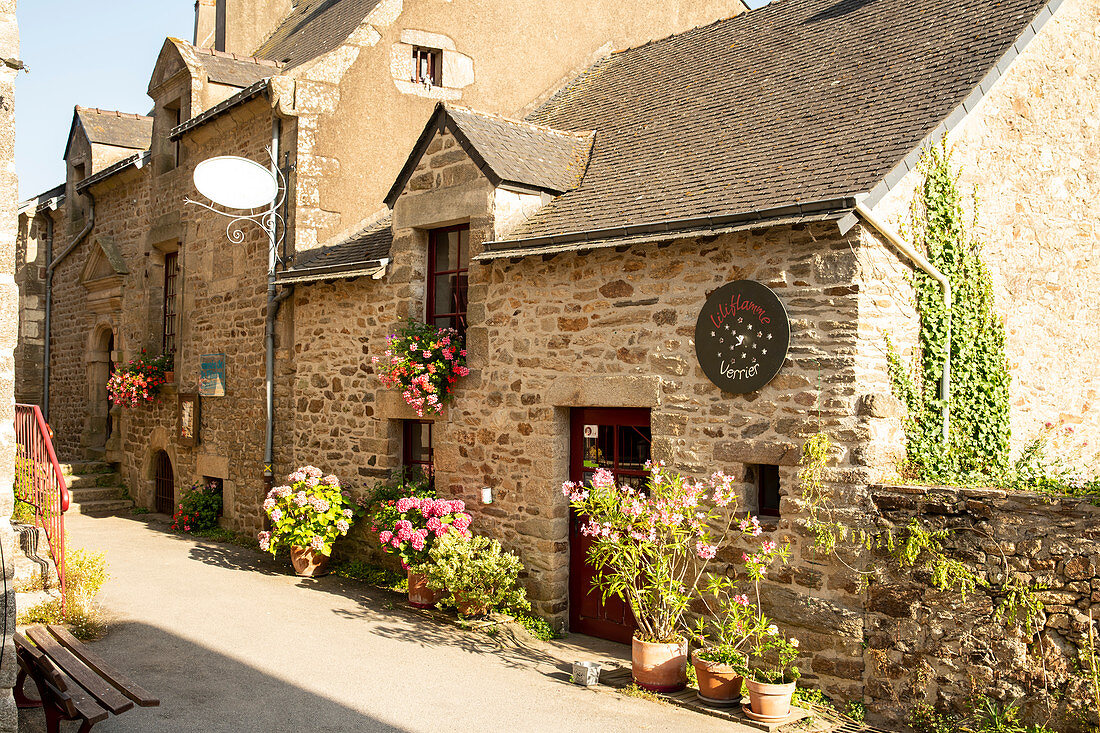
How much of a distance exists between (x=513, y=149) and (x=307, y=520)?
4484mm

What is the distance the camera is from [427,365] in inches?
360

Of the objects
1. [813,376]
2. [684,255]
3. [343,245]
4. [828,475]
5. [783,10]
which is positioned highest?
[783,10]

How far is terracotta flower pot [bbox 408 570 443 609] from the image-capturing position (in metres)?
8.80

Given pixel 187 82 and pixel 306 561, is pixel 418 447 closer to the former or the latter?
pixel 306 561

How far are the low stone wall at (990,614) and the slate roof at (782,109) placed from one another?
222 centimetres

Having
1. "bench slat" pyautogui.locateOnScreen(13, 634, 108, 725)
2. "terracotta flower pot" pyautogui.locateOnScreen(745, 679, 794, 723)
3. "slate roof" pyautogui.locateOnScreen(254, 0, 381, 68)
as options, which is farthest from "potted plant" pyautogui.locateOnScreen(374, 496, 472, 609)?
"slate roof" pyautogui.locateOnScreen(254, 0, 381, 68)

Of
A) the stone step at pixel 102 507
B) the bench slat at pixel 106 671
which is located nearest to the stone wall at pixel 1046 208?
the bench slat at pixel 106 671

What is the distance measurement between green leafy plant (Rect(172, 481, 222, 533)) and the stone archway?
439 centimetres

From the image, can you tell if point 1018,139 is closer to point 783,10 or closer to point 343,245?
point 783,10

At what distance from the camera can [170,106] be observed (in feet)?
46.2

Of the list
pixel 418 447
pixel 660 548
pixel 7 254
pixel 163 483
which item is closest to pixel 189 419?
pixel 163 483

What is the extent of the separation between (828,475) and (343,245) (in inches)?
276

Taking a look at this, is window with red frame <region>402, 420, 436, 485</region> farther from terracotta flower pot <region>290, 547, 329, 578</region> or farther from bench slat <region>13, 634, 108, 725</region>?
bench slat <region>13, 634, 108, 725</region>

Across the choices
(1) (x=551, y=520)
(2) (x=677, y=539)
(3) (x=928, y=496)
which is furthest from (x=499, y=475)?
(3) (x=928, y=496)
